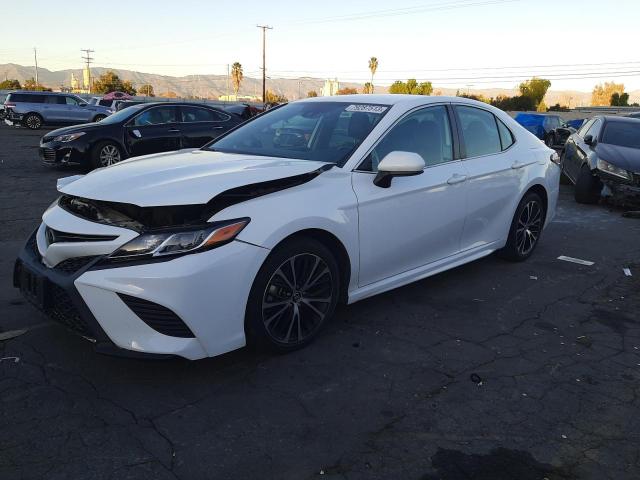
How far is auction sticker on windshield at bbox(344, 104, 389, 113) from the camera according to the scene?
4.09m

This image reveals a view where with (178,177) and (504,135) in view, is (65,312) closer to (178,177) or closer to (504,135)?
(178,177)

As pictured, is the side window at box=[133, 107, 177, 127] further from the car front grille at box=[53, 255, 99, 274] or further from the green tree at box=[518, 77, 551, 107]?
the green tree at box=[518, 77, 551, 107]

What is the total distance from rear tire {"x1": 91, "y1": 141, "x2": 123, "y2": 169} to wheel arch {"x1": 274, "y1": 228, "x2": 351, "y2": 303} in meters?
8.56

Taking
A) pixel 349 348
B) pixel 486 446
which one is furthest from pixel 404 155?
pixel 486 446

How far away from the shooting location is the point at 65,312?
9.64 feet

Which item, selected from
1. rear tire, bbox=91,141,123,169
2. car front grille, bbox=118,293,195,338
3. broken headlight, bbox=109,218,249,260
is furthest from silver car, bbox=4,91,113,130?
car front grille, bbox=118,293,195,338

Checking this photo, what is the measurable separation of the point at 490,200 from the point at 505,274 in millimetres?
864

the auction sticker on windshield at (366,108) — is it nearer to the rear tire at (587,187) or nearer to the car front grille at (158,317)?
the car front grille at (158,317)

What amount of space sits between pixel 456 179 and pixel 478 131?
0.75m

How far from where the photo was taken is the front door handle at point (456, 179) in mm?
4281

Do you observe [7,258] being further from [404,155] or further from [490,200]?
[490,200]

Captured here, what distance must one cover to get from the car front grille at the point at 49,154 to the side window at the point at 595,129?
10128 mm

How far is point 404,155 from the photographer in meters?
3.60

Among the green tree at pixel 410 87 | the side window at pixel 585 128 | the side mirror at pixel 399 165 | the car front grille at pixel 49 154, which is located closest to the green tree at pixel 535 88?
the green tree at pixel 410 87
